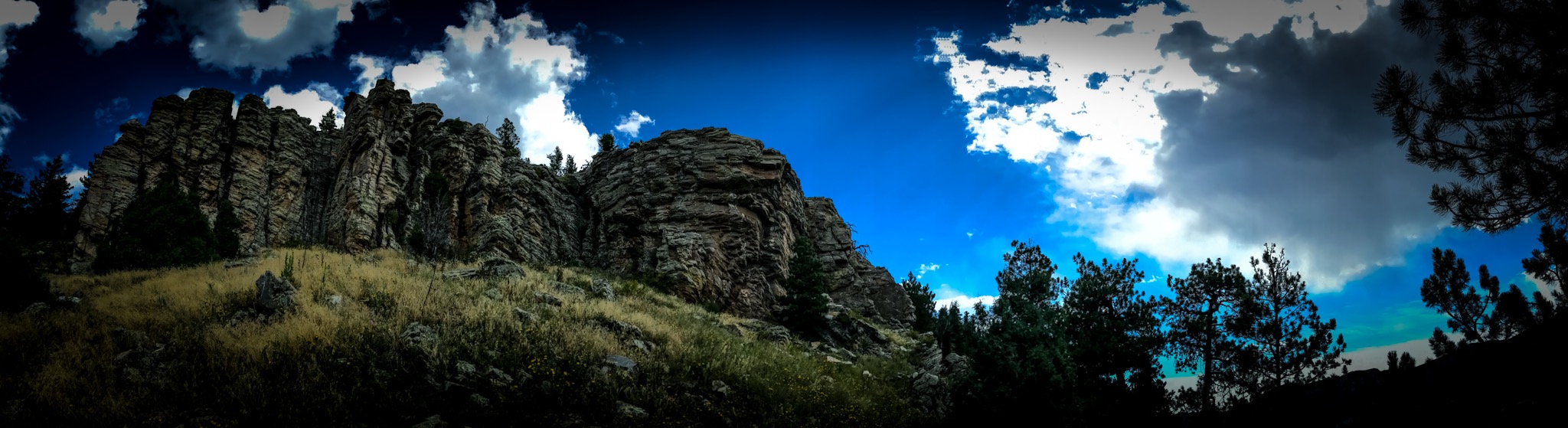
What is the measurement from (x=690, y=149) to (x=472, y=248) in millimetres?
15843

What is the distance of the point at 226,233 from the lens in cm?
2548

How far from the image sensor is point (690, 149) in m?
39.6

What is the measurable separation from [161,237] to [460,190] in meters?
13.0

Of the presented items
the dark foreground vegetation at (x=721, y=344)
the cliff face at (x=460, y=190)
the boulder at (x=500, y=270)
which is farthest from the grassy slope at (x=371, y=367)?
the cliff face at (x=460, y=190)

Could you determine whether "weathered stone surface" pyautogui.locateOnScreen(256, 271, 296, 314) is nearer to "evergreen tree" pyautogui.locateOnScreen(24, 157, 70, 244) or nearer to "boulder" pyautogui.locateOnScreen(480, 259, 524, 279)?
"boulder" pyautogui.locateOnScreen(480, 259, 524, 279)

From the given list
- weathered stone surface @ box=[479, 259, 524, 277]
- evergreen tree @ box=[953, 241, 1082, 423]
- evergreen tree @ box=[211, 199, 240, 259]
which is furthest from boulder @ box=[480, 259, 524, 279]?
evergreen tree @ box=[953, 241, 1082, 423]

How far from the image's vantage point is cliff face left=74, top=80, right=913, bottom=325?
100 feet

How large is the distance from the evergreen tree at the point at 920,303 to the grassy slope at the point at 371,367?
88.9ft

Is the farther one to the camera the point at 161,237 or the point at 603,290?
the point at 603,290

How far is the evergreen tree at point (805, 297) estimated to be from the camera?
87.6 ft

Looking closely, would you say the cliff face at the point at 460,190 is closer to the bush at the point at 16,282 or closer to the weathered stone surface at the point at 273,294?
the bush at the point at 16,282

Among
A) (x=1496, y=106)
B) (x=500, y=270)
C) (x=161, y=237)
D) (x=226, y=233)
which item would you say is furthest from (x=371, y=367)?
(x=226, y=233)

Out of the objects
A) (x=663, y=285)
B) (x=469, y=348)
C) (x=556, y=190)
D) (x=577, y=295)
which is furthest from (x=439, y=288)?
(x=556, y=190)

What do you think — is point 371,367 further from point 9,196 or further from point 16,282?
point 9,196
